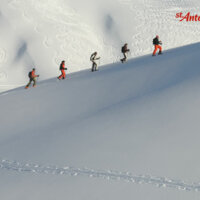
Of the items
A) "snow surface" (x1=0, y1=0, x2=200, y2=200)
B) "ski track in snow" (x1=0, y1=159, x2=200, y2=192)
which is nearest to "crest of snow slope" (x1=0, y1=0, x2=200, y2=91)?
"snow surface" (x1=0, y1=0, x2=200, y2=200)

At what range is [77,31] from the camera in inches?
1507

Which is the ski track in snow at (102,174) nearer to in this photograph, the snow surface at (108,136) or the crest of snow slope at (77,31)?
the snow surface at (108,136)

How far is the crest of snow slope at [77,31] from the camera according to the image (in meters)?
34.7

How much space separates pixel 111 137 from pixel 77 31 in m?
30.2

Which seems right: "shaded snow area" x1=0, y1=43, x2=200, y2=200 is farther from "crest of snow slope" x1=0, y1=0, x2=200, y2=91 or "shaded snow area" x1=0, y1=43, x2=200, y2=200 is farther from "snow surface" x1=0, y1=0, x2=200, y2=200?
"crest of snow slope" x1=0, y1=0, x2=200, y2=91

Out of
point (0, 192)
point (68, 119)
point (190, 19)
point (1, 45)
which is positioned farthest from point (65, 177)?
point (190, 19)

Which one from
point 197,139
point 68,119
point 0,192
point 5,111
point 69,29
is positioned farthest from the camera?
point 69,29

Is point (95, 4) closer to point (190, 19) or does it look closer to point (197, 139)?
point (190, 19)

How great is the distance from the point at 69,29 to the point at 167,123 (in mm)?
30242

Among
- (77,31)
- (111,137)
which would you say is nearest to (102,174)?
(111,137)

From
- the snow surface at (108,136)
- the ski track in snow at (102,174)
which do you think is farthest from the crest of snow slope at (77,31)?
the ski track in snow at (102,174)

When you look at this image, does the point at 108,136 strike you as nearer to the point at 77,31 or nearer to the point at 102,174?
the point at 102,174

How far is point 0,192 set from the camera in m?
7.30

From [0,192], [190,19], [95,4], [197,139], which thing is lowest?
[0,192]
